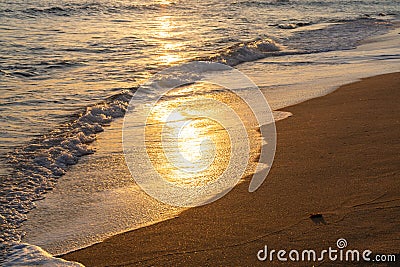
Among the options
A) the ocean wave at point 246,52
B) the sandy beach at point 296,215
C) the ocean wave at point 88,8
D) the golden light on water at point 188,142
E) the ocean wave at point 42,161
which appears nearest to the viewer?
the sandy beach at point 296,215

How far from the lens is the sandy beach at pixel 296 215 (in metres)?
3.73

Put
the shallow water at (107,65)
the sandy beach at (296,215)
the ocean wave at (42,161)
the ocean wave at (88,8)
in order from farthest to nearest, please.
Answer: the ocean wave at (88,8)
the shallow water at (107,65)
the ocean wave at (42,161)
the sandy beach at (296,215)

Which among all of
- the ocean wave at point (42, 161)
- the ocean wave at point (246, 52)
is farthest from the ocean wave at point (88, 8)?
the ocean wave at point (42, 161)

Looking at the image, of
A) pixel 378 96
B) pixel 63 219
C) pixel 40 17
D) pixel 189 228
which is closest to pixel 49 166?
pixel 63 219

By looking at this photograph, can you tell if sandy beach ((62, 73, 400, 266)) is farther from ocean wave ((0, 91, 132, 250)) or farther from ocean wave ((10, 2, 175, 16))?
ocean wave ((10, 2, 175, 16))

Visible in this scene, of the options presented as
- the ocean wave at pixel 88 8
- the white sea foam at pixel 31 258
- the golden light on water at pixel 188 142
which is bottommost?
the white sea foam at pixel 31 258

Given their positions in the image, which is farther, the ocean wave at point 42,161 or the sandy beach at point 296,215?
the ocean wave at point 42,161

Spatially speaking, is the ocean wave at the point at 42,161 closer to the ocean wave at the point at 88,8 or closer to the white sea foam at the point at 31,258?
the white sea foam at the point at 31,258

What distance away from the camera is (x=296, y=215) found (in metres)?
4.22

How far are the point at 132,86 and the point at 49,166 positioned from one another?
14.1ft

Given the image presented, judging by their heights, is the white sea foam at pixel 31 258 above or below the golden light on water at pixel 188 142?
below

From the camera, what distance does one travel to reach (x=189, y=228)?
13.6 feet

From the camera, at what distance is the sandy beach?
12.2 feet

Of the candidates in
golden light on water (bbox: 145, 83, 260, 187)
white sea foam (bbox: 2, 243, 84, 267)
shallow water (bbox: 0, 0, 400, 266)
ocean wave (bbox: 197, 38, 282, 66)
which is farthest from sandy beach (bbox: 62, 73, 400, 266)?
ocean wave (bbox: 197, 38, 282, 66)
